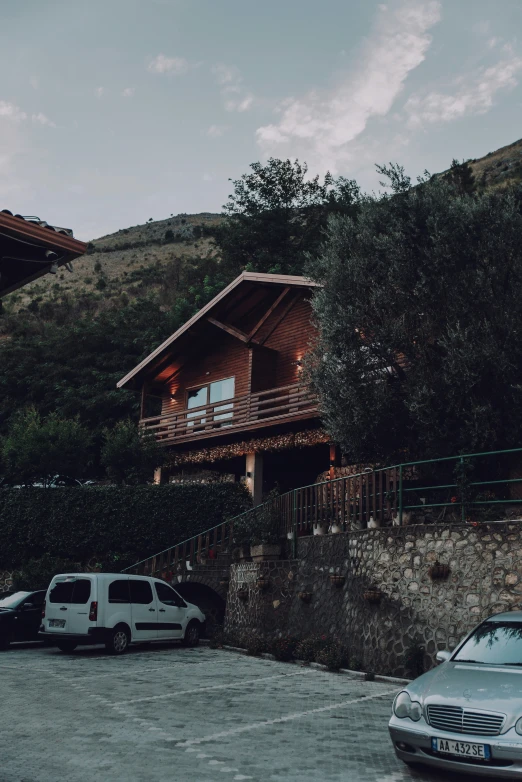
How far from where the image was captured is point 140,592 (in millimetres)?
17469

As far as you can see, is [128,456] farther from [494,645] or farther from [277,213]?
[277,213]

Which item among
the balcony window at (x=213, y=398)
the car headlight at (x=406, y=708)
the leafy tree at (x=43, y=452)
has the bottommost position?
the car headlight at (x=406, y=708)

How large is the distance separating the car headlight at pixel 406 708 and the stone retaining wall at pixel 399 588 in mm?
5082

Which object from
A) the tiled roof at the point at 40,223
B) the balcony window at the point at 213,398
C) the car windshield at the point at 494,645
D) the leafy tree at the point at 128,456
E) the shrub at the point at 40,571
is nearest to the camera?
the car windshield at the point at 494,645

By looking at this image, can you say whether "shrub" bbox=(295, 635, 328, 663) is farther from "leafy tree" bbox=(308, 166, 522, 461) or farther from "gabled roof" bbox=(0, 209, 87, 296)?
"gabled roof" bbox=(0, 209, 87, 296)

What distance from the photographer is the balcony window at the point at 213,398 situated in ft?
95.8

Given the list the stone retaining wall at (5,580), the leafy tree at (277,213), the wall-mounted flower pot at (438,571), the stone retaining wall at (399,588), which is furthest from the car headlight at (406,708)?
the leafy tree at (277,213)

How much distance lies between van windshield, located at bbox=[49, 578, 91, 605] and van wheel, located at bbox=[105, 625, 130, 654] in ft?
3.28

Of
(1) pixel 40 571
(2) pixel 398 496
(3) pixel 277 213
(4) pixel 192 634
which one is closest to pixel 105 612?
(4) pixel 192 634

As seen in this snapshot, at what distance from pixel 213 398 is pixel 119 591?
49.3ft

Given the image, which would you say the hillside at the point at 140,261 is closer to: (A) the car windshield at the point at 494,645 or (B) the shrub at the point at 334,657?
(B) the shrub at the point at 334,657

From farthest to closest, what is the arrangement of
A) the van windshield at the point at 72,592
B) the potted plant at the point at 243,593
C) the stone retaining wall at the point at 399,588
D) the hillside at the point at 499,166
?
the hillside at the point at 499,166 → the potted plant at the point at 243,593 → the van windshield at the point at 72,592 → the stone retaining wall at the point at 399,588

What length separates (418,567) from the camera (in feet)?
43.5

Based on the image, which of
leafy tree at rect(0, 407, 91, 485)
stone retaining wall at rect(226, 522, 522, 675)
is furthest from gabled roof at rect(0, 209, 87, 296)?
leafy tree at rect(0, 407, 91, 485)
